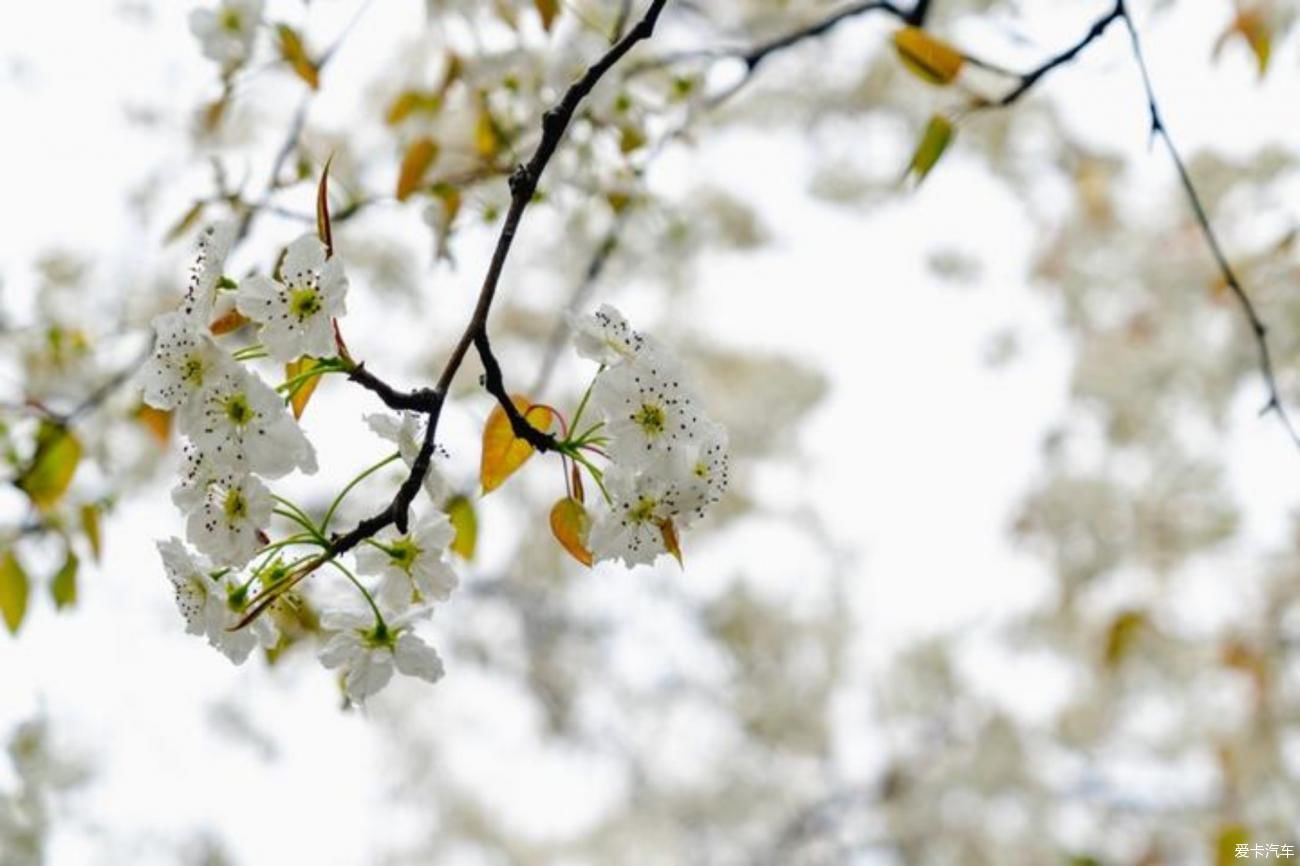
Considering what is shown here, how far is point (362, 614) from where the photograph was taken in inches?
34.3

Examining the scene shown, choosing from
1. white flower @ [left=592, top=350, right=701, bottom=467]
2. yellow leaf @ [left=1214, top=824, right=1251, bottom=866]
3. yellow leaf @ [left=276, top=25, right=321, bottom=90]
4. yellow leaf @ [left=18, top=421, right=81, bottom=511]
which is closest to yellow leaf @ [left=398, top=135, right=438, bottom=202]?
yellow leaf @ [left=276, top=25, right=321, bottom=90]

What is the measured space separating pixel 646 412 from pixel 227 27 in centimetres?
90

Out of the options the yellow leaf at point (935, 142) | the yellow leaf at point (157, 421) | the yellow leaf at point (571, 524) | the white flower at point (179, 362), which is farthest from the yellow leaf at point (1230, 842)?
the white flower at point (179, 362)

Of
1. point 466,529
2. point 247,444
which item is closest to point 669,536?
point 247,444

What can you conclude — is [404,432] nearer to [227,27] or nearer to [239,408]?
[239,408]

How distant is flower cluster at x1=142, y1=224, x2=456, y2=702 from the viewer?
2.50ft

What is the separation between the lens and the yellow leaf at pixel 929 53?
4.13ft

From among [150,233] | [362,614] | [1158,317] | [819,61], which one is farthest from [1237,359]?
[362,614]

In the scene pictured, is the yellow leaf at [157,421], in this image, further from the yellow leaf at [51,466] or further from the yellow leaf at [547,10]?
the yellow leaf at [547,10]

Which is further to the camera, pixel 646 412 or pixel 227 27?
pixel 227 27

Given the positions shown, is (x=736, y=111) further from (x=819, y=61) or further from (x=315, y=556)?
(x=315, y=556)

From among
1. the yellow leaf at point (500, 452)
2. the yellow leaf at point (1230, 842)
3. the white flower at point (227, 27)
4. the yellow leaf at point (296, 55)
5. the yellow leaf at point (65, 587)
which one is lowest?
the yellow leaf at point (500, 452)

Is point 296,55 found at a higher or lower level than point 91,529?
higher

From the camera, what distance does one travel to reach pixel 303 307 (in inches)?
30.6
